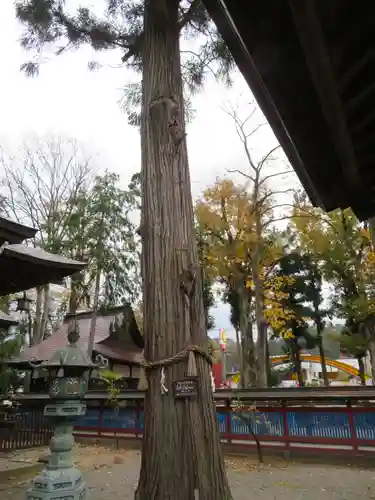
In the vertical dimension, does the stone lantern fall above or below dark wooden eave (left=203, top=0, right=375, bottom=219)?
below

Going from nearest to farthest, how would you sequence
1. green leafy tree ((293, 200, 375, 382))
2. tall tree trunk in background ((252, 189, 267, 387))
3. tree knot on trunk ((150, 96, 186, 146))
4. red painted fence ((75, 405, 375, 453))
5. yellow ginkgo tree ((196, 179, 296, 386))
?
tree knot on trunk ((150, 96, 186, 146)) → red painted fence ((75, 405, 375, 453)) → tall tree trunk in background ((252, 189, 267, 387)) → green leafy tree ((293, 200, 375, 382)) → yellow ginkgo tree ((196, 179, 296, 386))

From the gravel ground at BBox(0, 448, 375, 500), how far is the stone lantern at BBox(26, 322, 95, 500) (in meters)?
1.88

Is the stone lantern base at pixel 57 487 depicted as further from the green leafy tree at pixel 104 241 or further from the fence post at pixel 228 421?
the green leafy tree at pixel 104 241

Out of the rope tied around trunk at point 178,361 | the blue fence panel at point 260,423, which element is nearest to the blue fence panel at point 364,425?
the blue fence panel at point 260,423

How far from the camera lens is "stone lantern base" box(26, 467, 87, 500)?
4.44 m

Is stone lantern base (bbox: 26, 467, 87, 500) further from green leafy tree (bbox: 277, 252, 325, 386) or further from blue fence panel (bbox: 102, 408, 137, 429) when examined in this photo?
green leafy tree (bbox: 277, 252, 325, 386)

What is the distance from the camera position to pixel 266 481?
23.5 ft

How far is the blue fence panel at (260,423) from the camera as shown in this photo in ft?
30.6

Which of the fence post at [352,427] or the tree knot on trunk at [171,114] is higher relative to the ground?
the tree knot on trunk at [171,114]

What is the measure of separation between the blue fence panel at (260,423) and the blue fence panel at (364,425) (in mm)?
1700

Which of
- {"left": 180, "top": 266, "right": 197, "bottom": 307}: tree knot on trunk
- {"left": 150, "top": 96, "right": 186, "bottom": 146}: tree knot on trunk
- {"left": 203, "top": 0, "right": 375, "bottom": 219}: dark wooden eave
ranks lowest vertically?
{"left": 180, "top": 266, "right": 197, "bottom": 307}: tree knot on trunk

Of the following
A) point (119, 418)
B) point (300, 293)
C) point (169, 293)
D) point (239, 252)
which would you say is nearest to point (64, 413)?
point (169, 293)

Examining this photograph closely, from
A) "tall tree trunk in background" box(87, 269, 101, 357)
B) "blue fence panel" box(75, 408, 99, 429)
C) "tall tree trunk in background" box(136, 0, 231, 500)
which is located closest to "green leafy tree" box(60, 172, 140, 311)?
"tall tree trunk in background" box(87, 269, 101, 357)

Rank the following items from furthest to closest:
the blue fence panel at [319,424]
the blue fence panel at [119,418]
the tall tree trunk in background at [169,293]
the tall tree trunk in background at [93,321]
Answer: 1. the tall tree trunk in background at [93,321]
2. the blue fence panel at [119,418]
3. the blue fence panel at [319,424]
4. the tall tree trunk in background at [169,293]
